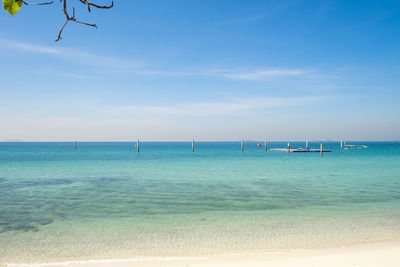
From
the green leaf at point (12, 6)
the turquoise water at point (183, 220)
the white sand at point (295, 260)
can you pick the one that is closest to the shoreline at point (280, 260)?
the white sand at point (295, 260)

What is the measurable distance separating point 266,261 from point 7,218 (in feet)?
29.3

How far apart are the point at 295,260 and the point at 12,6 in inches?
265

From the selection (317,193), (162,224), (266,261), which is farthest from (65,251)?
(317,193)

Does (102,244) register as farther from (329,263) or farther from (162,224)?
(329,263)

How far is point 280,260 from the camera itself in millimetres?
6609

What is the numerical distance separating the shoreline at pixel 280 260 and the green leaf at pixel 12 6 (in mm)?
5838

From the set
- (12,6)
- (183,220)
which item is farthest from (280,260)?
(12,6)

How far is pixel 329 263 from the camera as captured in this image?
251 inches

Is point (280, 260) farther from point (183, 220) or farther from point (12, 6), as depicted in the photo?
point (12, 6)

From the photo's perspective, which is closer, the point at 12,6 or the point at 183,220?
the point at 12,6

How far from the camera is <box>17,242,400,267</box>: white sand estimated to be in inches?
251

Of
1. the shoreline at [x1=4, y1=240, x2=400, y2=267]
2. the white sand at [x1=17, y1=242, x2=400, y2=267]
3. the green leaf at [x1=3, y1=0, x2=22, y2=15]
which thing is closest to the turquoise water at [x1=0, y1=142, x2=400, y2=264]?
the shoreline at [x1=4, y1=240, x2=400, y2=267]

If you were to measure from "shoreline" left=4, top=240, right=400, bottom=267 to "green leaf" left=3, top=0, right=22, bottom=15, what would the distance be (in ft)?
19.2

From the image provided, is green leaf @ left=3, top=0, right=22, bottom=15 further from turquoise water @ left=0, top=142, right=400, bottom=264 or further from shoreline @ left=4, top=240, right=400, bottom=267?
turquoise water @ left=0, top=142, right=400, bottom=264
